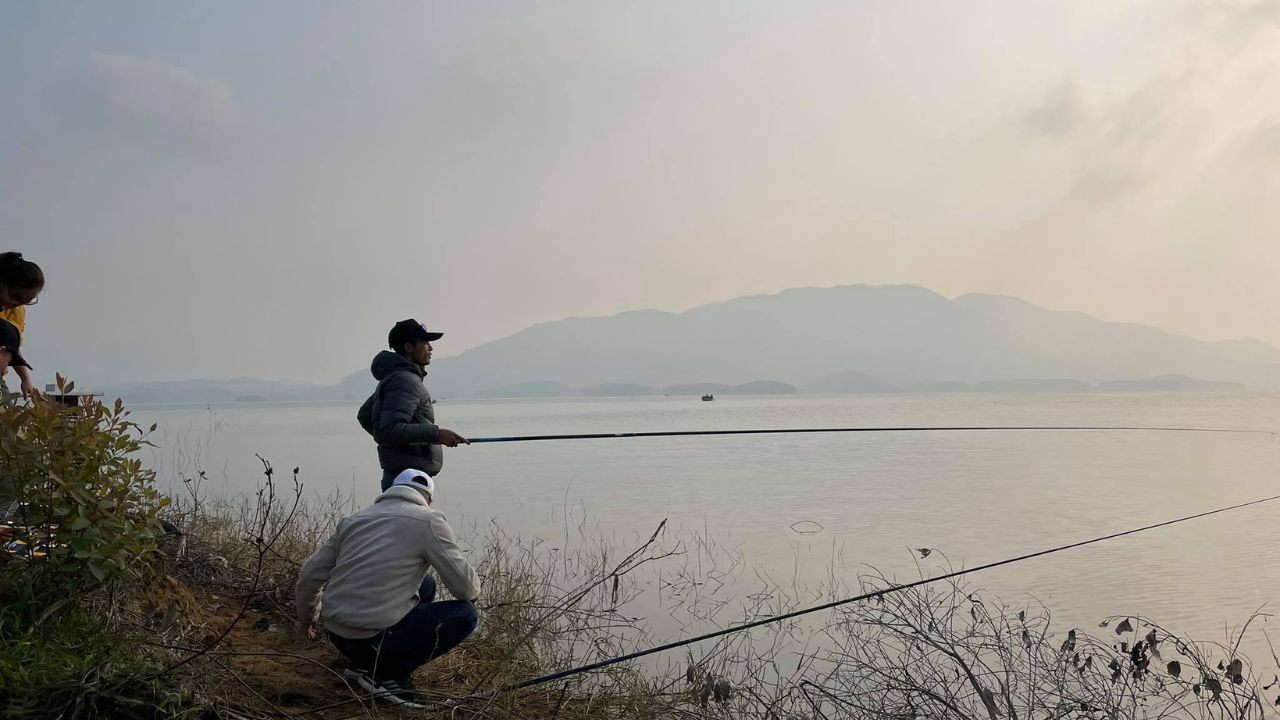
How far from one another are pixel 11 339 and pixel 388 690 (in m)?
2.82

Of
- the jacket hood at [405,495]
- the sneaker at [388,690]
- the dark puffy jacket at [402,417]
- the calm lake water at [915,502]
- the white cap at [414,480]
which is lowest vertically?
the calm lake water at [915,502]

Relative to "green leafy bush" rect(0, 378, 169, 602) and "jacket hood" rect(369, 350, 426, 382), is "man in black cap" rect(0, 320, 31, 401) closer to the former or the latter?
"green leafy bush" rect(0, 378, 169, 602)

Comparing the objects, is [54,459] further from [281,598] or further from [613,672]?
[613,672]

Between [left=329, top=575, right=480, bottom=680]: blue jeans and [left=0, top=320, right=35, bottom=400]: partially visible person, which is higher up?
[left=0, top=320, right=35, bottom=400]: partially visible person

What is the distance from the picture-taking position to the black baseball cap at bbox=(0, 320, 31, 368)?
4.89 meters

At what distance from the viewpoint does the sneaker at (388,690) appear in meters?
4.15

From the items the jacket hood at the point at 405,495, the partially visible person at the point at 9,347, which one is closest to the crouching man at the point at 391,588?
the jacket hood at the point at 405,495

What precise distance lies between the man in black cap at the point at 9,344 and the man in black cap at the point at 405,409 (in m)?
1.84

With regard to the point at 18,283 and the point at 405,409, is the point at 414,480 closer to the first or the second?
the point at 405,409

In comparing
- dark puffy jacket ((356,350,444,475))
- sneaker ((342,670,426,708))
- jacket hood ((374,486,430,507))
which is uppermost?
dark puffy jacket ((356,350,444,475))

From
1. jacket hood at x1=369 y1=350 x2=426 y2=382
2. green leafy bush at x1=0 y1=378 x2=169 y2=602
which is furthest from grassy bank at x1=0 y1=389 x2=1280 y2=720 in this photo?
jacket hood at x1=369 y1=350 x2=426 y2=382

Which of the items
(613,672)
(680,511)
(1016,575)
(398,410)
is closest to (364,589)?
(398,410)

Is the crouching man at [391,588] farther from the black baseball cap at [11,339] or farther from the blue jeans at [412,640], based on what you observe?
the black baseball cap at [11,339]

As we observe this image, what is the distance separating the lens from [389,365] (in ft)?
18.2
